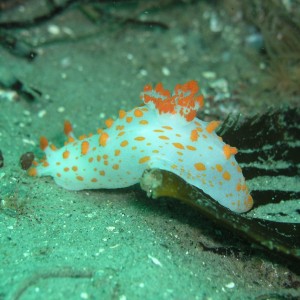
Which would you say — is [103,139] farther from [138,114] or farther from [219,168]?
[219,168]

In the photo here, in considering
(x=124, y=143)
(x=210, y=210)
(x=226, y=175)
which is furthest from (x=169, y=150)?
(x=210, y=210)

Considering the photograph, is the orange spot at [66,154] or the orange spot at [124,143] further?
the orange spot at [66,154]

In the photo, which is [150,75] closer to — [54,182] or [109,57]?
[109,57]

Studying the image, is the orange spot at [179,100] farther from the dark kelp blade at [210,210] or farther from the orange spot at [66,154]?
the orange spot at [66,154]

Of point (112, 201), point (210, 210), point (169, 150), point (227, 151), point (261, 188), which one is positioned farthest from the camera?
point (112, 201)

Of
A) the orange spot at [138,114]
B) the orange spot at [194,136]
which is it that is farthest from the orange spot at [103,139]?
the orange spot at [194,136]
